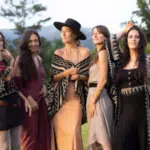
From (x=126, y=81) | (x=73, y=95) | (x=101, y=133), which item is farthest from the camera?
(x=73, y=95)

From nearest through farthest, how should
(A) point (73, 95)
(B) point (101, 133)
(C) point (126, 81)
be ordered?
(C) point (126, 81) → (B) point (101, 133) → (A) point (73, 95)

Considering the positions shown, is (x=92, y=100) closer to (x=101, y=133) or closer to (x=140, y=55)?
(x=101, y=133)

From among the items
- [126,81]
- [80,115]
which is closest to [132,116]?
[126,81]

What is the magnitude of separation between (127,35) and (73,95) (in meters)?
1.14

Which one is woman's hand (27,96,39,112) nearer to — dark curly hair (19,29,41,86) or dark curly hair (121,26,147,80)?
dark curly hair (19,29,41,86)

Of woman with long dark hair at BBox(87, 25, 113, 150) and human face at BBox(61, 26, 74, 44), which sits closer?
woman with long dark hair at BBox(87, 25, 113, 150)

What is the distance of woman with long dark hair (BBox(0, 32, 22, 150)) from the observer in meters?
5.92

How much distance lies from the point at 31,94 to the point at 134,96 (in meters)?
1.45

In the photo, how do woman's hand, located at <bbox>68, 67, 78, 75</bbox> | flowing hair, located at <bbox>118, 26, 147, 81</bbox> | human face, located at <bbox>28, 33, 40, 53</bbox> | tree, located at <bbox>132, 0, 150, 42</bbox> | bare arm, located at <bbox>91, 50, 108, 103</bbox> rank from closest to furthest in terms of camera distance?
flowing hair, located at <bbox>118, 26, 147, 81</bbox>
bare arm, located at <bbox>91, 50, 108, 103</bbox>
woman's hand, located at <bbox>68, 67, 78, 75</bbox>
human face, located at <bbox>28, 33, 40, 53</bbox>
tree, located at <bbox>132, 0, 150, 42</bbox>

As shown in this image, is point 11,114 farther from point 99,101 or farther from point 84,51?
point 84,51

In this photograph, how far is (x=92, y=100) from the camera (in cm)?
588

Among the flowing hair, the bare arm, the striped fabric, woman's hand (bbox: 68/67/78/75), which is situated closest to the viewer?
the flowing hair

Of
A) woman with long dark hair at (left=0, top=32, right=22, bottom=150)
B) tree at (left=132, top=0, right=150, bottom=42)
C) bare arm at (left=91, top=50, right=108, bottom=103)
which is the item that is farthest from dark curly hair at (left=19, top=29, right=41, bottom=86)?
tree at (left=132, top=0, right=150, bottom=42)

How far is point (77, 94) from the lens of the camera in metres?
6.20
